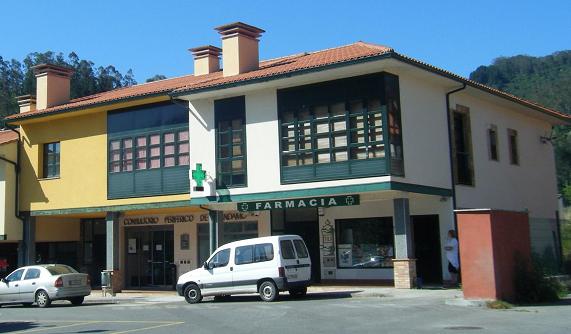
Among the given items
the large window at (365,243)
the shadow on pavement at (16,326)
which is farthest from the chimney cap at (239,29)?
the shadow on pavement at (16,326)

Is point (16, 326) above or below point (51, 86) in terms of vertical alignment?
below

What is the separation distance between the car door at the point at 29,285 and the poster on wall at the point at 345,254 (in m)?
10.1

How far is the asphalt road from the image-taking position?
12273 mm

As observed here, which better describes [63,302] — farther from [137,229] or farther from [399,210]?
[399,210]

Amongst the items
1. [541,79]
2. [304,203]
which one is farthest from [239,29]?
[541,79]

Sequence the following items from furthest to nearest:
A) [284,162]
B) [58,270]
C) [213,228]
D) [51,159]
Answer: [51,159] < [213,228] < [58,270] < [284,162]

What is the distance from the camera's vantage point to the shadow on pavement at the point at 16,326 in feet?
49.3

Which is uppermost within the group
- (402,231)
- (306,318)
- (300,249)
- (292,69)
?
(292,69)

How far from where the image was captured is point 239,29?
79.7 feet

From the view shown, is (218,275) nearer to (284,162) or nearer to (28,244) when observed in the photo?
(284,162)

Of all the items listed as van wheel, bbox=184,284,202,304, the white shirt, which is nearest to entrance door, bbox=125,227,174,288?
van wheel, bbox=184,284,202,304

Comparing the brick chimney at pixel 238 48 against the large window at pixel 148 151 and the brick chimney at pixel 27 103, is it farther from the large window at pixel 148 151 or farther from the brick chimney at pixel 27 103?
the brick chimney at pixel 27 103

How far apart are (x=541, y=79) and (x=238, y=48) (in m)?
104

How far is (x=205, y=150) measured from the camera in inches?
916
